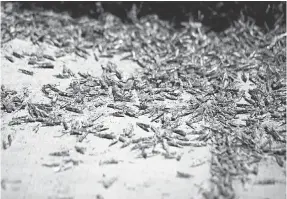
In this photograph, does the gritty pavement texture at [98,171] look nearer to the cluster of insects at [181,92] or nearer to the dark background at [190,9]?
the cluster of insects at [181,92]

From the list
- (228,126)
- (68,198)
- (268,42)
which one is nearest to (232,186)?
(228,126)

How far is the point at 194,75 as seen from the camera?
177 inches

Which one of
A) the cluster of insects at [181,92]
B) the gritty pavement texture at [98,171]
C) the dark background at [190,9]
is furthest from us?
the dark background at [190,9]

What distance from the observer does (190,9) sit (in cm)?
580

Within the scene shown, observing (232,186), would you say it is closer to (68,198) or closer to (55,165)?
(68,198)

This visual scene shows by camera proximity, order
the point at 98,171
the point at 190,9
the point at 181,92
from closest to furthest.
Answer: the point at 98,171 < the point at 181,92 < the point at 190,9

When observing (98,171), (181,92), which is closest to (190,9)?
(181,92)

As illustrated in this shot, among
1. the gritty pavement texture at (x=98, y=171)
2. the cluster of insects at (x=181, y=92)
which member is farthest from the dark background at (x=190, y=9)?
the gritty pavement texture at (x=98, y=171)

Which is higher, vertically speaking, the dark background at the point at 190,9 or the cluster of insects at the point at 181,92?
the dark background at the point at 190,9

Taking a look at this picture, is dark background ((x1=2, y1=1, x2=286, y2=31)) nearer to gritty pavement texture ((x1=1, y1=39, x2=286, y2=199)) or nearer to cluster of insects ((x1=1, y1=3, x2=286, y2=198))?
cluster of insects ((x1=1, y1=3, x2=286, y2=198))

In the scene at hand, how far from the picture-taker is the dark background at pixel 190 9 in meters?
5.62

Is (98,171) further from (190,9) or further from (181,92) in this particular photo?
(190,9)

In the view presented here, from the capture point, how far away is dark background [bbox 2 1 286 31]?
5617 millimetres

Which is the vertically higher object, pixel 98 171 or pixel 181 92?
pixel 181 92
